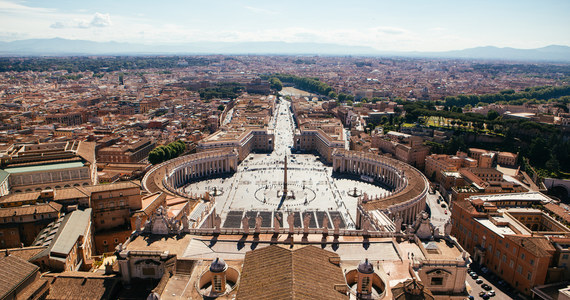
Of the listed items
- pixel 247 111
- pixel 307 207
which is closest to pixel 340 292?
pixel 307 207

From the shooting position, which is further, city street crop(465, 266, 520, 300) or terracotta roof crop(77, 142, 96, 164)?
terracotta roof crop(77, 142, 96, 164)

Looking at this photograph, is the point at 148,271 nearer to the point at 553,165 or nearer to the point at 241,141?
the point at 241,141

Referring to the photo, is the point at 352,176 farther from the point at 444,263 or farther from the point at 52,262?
the point at 52,262

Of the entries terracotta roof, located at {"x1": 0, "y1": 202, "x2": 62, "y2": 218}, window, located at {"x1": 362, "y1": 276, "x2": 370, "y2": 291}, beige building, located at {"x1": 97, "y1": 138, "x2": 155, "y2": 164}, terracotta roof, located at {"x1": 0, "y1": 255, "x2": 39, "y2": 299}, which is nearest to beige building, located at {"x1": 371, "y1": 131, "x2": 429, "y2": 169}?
beige building, located at {"x1": 97, "y1": 138, "x2": 155, "y2": 164}

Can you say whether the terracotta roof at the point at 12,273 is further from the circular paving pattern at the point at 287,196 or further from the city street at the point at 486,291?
the city street at the point at 486,291

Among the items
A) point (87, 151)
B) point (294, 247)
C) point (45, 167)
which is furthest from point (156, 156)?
point (294, 247)

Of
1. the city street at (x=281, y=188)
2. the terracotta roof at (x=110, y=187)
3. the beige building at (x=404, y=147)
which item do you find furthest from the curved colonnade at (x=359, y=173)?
the terracotta roof at (x=110, y=187)

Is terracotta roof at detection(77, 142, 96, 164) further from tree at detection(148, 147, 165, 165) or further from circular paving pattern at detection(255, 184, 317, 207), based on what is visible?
circular paving pattern at detection(255, 184, 317, 207)
